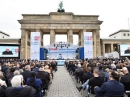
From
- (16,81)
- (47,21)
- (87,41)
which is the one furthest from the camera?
(47,21)

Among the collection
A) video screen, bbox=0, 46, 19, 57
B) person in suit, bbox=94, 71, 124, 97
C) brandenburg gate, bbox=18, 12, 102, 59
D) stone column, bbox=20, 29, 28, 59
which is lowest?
person in suit, bbox=94, 71, 124, 97

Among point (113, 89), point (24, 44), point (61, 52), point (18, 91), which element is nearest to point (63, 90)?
point (113, 89)

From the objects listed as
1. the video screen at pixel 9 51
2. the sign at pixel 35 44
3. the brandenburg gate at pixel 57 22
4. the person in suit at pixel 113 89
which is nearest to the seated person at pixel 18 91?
the person in suit at pixel 113 89

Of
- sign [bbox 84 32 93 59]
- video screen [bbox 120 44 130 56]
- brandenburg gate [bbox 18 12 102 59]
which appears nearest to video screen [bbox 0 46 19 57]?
sign [bbox 84 32 93 59]

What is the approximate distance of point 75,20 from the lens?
57.4 meters

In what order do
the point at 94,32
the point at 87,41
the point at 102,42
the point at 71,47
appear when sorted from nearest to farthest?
1. the point at 87,41
2. the point at 71,47
3. the point at 94,32
4. the point at 102,42

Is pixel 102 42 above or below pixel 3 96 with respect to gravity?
above

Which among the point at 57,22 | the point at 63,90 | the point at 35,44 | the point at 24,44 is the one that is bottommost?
the point at 63,90

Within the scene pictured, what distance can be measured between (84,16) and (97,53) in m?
12.7

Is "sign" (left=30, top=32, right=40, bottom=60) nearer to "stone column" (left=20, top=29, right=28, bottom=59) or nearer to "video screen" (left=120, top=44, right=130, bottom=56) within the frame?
"video screen" (left=120, top=44, right=130, bottom=56)

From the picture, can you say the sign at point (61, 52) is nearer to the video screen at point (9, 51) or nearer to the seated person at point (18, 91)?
the video screen at point (9, 51)

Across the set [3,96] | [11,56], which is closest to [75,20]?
[11,56]

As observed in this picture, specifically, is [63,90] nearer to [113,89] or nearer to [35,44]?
[113,89]

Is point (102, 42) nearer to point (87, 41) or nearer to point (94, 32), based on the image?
point (94, 32)
